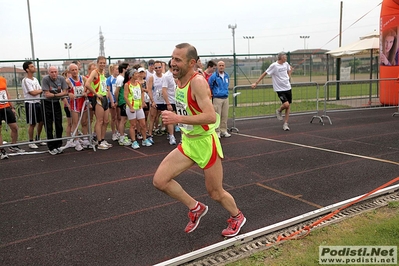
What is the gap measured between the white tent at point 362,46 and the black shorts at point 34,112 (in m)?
14.8

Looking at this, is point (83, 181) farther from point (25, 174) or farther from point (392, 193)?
point (392, 193)

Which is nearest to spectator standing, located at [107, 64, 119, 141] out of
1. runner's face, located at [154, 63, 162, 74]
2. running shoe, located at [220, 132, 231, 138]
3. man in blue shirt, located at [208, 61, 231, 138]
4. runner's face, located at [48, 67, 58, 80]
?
runner's face, located at [154, 63, 162, 74]

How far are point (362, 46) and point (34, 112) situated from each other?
1545cm

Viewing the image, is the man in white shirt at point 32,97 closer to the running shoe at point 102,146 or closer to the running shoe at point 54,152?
the running shoe at point 54,152

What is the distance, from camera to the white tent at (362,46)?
17891 mm

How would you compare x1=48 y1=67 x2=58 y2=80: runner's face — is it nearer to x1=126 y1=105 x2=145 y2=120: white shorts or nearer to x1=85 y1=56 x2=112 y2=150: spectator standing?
x1=85 y1=56 x2=112 y2=150: spectator standing

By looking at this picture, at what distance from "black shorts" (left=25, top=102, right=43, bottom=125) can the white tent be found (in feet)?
48.5

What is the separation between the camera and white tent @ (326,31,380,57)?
17.9 m

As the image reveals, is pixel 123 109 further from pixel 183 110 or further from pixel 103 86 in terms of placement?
pixel 183 110

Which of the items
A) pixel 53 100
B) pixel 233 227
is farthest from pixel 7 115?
pixel 233 227

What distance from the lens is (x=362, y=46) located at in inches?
719

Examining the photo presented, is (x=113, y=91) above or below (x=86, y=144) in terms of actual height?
above

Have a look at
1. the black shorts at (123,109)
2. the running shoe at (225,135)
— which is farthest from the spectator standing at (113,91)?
the running shoe at (225,135)

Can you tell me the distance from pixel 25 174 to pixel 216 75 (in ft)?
15.9
